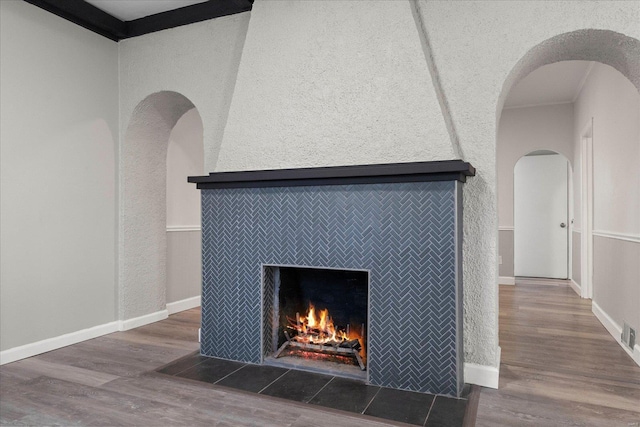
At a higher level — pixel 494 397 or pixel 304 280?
pixel 304 280

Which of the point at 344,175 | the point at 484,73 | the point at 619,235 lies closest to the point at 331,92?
the point at 344,175

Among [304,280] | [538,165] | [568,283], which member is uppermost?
[538,165]

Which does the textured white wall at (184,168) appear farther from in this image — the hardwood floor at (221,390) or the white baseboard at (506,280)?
the white baseboard at (506,280)

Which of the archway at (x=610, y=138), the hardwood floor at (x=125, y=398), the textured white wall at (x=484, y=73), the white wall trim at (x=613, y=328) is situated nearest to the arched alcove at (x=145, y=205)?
the hardwood floor at (x=125, y=398)

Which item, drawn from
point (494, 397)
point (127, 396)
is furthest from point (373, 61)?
point (127, 396)

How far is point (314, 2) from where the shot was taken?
2658mm

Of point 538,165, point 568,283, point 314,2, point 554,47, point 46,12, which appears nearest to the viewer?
point 554,47

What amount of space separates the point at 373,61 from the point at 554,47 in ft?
3.38

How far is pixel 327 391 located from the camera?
2270 millimetres

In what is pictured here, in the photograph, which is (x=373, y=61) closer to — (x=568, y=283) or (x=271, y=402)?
(x=271, y=402)

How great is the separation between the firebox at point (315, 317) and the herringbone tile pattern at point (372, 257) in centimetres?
12

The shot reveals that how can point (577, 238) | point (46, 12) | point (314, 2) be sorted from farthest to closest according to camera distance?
point (577, 238) < point (46, 12) < point (314, 2)

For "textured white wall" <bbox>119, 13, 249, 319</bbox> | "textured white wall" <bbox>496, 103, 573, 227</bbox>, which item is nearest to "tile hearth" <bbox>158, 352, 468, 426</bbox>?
"textured white wall" <bbox>119, 13, 249, 319</bbox>

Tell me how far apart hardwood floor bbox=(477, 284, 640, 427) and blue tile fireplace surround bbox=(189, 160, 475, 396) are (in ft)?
1.08
